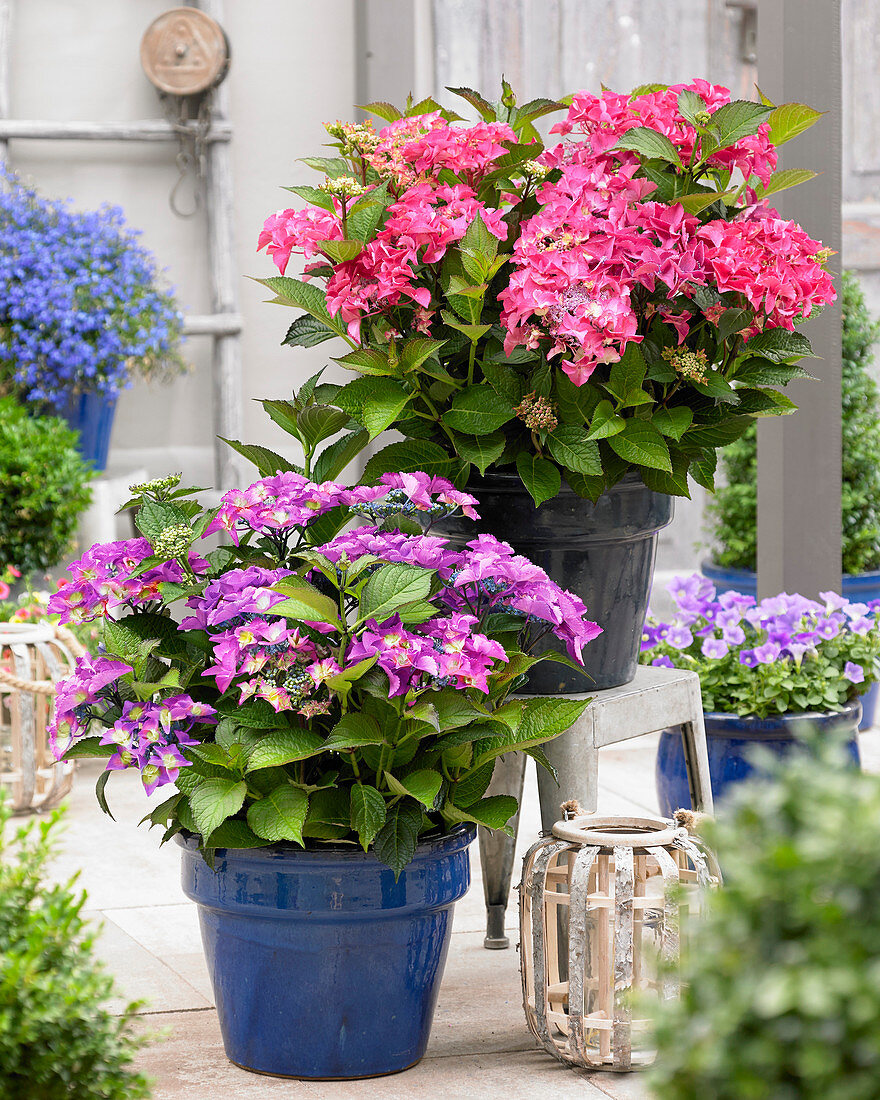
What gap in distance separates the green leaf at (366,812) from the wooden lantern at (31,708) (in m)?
1.25

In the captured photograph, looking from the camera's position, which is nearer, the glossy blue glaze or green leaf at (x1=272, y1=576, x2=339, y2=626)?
green leaf at (x1=272, y1=576, x2=339, y2=626)

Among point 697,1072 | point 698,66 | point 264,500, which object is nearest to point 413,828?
point 264,500

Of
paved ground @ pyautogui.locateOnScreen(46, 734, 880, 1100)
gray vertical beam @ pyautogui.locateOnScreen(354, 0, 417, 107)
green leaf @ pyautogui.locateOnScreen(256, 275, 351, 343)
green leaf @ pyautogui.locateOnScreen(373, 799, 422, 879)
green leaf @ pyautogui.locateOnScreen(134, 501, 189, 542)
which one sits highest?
gray vertical beam @ pyautogui.locateOnScreen(354, 0, 417, 107)

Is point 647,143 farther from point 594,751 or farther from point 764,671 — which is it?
point 764,671

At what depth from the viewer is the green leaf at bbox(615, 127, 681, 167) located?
1489 mm

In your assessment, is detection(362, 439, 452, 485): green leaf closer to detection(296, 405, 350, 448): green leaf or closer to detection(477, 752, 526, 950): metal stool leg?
detection(296, 405, 350, 448): green leaf

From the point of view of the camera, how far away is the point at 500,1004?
1.75 meters

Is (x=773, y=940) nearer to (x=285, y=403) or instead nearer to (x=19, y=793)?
(x=285, y=403)

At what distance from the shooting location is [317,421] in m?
1.58

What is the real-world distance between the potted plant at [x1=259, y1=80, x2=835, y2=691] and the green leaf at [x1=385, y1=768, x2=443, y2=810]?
1.07 ft

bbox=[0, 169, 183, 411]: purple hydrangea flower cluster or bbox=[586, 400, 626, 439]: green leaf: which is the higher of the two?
bbox=[0, 169, 183, 411]: purple hydrangea flower cluster

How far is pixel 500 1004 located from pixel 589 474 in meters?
0.70

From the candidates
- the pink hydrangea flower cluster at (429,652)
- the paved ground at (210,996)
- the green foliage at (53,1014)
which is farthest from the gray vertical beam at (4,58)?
the green foliage at (53,1014)

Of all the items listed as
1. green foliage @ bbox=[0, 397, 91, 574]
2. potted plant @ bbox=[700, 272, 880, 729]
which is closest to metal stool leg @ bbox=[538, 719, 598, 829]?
green foliage @ bbox=[0, 397, 91, 574]
